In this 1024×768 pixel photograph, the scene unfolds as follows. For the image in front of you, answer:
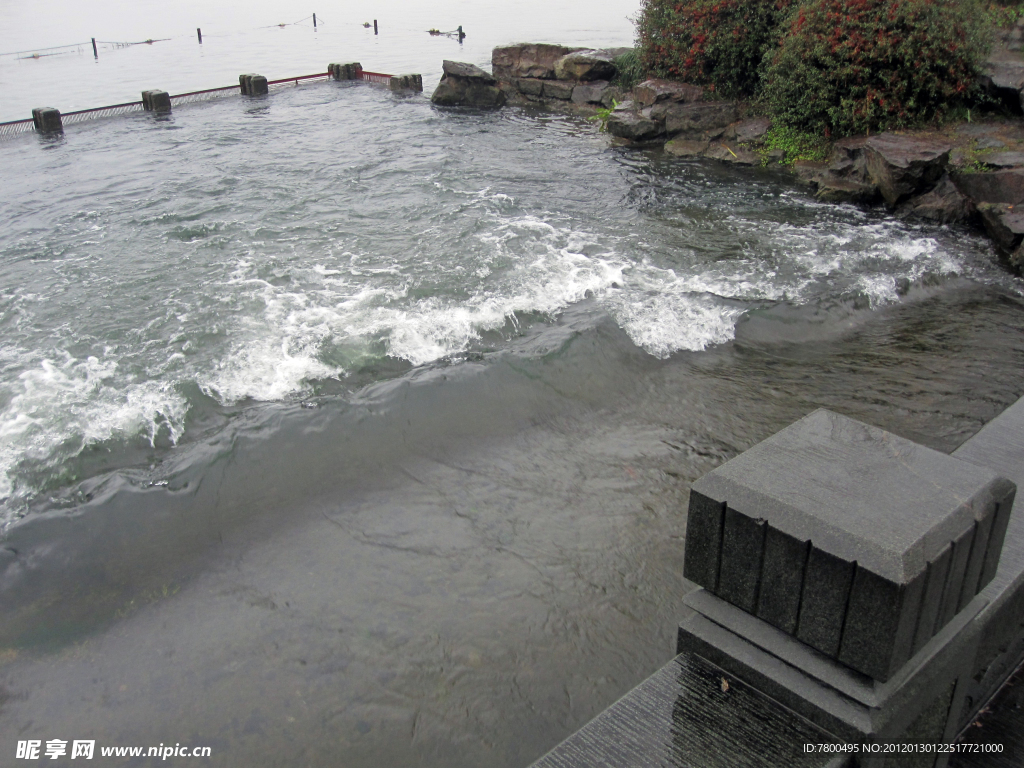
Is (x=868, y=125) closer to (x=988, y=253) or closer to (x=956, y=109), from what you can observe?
(x=956, y=109)

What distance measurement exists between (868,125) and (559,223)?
607 centimetres

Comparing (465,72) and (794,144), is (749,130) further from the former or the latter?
(465,72)

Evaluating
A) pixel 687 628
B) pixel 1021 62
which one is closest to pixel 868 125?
pixel 1021 62

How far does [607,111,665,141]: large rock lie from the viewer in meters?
16.7

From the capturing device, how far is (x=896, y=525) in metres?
2.39

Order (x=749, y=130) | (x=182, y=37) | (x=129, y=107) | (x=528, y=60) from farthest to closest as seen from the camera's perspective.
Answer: (x=182, y=37)
(x=528, y=60)
(x=129, y=107)
(x=749, y=130)

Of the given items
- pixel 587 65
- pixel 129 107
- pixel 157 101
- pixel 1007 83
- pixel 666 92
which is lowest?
pixel 129 107

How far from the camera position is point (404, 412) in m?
7.39

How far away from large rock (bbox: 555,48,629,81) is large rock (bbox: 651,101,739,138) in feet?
16.3

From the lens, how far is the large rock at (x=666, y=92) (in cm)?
1680

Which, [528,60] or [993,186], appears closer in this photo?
[993,186]

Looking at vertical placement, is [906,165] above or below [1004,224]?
above

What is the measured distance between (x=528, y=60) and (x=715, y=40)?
7380mm

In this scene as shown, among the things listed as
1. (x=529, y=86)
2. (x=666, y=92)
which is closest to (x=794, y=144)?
(x=666, y=92)
